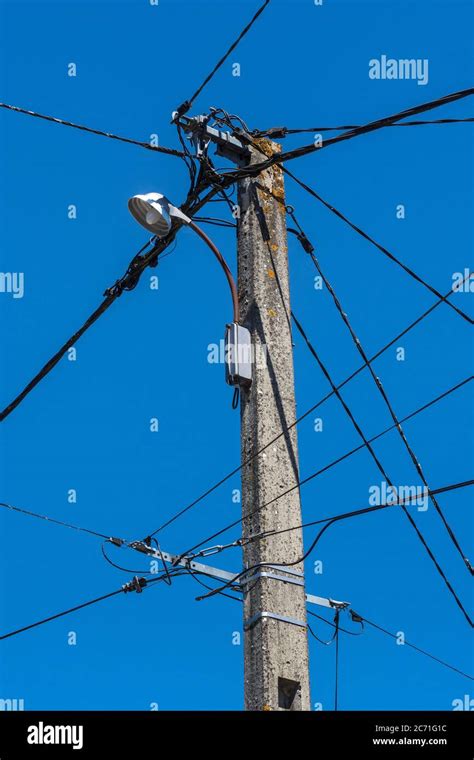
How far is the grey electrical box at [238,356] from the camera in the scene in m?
7.73

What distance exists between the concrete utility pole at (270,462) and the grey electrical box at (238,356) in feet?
0.15

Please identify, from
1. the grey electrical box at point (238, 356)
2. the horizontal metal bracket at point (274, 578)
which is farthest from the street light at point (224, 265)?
the horizontal metal bracket at point (274, 578)

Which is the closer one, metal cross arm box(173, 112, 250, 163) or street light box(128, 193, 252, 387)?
street light box(128, 193, 252, 387)

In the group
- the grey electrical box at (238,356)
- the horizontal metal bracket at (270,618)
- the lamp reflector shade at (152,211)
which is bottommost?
the horizontal metal bracket at (270,618)

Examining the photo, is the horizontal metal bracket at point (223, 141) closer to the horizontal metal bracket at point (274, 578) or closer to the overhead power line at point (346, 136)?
the overhead power line at point (346, 136)

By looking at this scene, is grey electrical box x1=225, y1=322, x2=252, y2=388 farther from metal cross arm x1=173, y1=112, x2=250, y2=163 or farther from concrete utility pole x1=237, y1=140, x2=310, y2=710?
metal cross arm x1=173, y1=112, x2=250, y2=163

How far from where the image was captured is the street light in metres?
7.75

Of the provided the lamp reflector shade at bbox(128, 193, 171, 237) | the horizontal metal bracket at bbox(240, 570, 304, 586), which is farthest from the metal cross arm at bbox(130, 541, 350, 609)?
the lamp reflector shade at bbox(128, 193, 171, 237)

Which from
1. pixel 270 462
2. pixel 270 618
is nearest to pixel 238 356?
pixel 270 462

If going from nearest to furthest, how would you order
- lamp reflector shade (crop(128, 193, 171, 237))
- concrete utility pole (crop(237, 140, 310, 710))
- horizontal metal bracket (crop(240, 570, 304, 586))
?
concrete utility pole (crop(237, 140, 310, 710)) < horizontal metal bracket (crop(240, 570, 304, 586)) < lamp reflector shade (crop(128, 193, 171, 237))

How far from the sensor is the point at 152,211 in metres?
8.22

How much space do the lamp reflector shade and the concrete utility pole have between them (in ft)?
1.48

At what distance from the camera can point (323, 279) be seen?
29.4 ft
